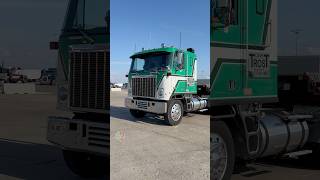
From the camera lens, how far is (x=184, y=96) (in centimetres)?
350

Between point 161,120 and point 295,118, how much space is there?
3.69 meters

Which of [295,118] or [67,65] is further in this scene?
[295,118]

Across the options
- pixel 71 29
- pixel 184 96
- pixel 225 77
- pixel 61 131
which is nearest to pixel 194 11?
pixel 184 96

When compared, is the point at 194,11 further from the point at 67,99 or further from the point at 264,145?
the point at 264,145

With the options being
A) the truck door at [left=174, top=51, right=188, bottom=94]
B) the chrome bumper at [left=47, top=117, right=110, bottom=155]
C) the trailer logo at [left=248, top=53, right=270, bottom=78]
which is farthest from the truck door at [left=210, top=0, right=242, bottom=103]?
the chrome bumper at [left=47, top=117, right=110, bottom=155]

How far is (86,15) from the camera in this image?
4.83m

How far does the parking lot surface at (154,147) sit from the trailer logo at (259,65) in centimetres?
166

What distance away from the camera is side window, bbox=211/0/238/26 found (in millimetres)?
4015

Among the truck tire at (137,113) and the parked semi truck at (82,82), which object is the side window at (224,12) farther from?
the truck tire at (137,113)

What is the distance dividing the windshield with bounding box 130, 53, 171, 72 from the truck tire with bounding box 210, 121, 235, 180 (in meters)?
1.45

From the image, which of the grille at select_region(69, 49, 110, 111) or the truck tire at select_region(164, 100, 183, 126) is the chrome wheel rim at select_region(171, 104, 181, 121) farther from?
the grille at select_region(69, 49, 110, 111)

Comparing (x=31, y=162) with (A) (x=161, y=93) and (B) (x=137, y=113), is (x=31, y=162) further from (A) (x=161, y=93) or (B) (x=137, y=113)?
(B) (x=137, y=113)

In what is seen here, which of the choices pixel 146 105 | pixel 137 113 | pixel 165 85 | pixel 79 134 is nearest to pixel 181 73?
pixel 165 85

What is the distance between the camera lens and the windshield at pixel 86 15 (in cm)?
432
